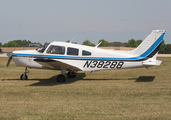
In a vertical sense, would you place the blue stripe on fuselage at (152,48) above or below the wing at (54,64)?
above

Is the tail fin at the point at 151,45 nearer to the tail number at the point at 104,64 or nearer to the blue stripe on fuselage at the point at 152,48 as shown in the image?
the blue stripe on fuselage at the point at 152,48

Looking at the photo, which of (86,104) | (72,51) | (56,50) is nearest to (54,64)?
(56,50)

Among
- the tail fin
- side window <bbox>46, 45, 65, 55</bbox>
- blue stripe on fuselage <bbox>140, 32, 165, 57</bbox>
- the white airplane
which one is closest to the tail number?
the white airplane

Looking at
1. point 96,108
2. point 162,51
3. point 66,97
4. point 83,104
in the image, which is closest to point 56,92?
point 66,97

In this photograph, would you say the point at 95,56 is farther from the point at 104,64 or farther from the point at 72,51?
the point at 72,51

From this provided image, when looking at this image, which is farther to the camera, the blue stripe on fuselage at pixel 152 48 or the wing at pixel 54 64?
the blue stripe on fuselage at pixel 152 48

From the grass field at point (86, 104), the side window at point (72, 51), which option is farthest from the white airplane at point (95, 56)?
the grass field at point (86, 104)

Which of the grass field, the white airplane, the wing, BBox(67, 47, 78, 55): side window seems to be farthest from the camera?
BBox(67, 47, 78, 55): side window

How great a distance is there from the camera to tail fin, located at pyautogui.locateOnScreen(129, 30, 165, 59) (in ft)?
32.9

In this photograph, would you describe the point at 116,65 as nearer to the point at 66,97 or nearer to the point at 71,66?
the point at 71,66

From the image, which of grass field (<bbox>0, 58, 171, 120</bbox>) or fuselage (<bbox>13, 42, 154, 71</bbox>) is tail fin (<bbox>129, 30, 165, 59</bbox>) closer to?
fuselage (<bbox>13, 42, 154, 71</bbox>)

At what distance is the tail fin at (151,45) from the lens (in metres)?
10.0

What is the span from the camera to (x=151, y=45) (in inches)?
402

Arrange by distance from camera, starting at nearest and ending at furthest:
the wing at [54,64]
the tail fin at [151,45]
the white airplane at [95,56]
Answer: the wing at [54,64] < the tail fin at [151,45] < the white airplane at [95,56]
